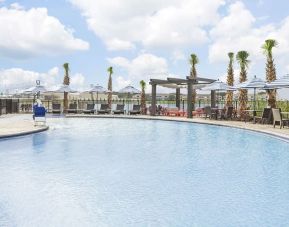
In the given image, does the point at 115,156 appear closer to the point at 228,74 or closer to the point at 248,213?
the point at 248,213

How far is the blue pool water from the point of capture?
4.98 metres

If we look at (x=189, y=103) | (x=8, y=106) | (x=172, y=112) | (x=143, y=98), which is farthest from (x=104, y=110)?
(x=189, y=103)

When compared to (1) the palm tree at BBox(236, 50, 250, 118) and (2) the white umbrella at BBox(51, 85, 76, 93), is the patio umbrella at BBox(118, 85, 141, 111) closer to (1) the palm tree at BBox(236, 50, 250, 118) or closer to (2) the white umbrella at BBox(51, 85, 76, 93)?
(2) the white umbrella at BBox(51, 85, 76, 93)

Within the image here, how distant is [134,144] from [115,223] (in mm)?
7735

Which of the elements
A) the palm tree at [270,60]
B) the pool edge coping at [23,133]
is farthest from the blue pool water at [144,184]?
the palm tree at [270,60]

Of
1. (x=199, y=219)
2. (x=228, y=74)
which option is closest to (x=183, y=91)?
(x=228, y=74)

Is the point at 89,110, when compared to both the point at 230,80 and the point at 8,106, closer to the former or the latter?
the point at 8,106

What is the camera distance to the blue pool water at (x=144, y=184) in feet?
16.3

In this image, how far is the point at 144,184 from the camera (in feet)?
22.4

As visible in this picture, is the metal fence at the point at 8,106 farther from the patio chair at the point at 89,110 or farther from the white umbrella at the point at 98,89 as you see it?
the white umbrella at the point at 98,89

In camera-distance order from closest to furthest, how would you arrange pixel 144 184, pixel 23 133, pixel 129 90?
pixel 144 184 < pixel 23 133 < pixel 129 90

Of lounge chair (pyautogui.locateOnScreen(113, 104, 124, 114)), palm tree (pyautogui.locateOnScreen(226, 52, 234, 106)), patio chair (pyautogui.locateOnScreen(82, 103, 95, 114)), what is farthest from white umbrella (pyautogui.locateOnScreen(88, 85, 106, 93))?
palm tree (pyautogui.locateOnScreen(226, 52, 234, 106))

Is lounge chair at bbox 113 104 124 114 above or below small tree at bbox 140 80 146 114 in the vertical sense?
below

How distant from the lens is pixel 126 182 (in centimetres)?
698
